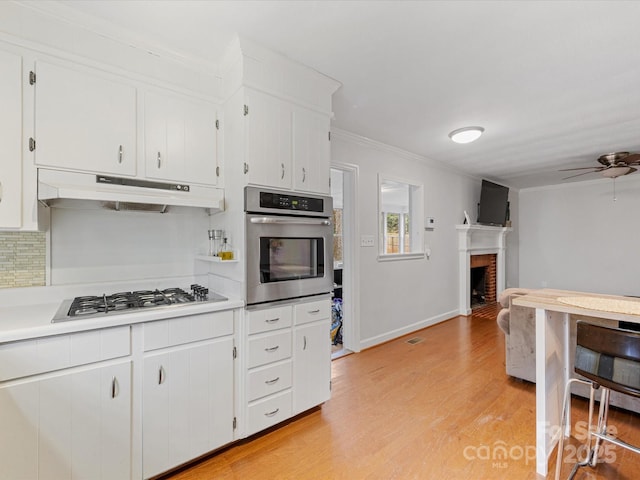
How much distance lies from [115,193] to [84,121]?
0.45 meters

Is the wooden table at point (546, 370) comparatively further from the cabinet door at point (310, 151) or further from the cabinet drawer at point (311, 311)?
the cabinet door at point (310, 151)

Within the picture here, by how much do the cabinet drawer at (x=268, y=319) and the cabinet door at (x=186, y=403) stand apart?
0.18m

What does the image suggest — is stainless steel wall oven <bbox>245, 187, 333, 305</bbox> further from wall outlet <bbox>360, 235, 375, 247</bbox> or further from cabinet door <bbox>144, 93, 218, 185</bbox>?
wall outlet <bbox>360, 235, 375, 247</bbox>

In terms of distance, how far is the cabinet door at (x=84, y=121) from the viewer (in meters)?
1.61

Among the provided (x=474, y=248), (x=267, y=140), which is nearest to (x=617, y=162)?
(x=474, y=248)

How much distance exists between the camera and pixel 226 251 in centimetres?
209

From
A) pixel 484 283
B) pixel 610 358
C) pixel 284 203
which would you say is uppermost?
pixel 284 203

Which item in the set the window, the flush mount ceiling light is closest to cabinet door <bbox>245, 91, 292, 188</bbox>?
the window

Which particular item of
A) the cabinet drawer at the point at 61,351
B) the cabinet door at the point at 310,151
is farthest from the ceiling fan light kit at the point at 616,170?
the cabinet drawer at the point at 61,351

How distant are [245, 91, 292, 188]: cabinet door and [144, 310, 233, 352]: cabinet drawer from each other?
2.93 ft

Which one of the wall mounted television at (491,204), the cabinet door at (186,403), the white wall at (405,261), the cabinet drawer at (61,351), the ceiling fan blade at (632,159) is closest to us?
the cabinet drawer at (61,351)

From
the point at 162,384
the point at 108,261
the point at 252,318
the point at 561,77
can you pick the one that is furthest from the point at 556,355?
the point at 108,261

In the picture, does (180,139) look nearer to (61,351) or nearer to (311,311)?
(61,351)

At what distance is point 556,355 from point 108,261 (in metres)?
2.98
